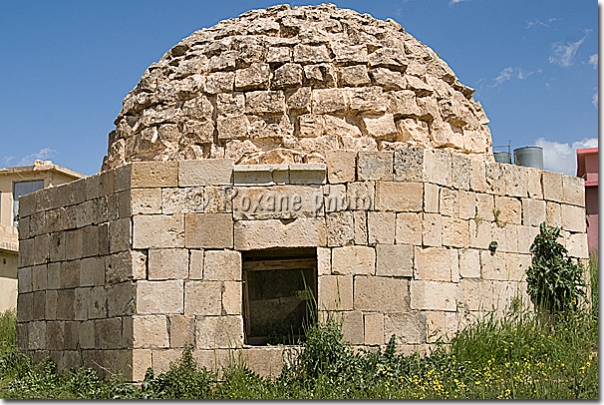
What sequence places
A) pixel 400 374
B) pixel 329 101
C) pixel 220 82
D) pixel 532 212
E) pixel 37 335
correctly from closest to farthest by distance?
pixel 400 374
pixel 329 101
pixel 220 82
pixel 532 212
pixel 37 335

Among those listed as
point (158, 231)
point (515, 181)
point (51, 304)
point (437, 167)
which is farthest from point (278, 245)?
point (51, 304)

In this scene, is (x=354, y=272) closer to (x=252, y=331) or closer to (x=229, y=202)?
(x=229, y=202)

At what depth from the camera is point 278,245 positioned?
7457mm

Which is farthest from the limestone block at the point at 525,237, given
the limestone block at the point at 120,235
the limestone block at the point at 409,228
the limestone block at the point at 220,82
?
the limestone block at the point at 120,235

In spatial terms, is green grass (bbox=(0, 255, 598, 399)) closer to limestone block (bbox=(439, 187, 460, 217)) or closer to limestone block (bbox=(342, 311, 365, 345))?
limestone block (bbox=(342, 311, 365, 345))

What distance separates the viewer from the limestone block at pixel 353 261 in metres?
7.40

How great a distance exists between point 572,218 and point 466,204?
1836mm

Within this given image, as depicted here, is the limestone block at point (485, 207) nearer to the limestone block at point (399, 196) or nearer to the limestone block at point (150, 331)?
the limestone block at point (399, 196)

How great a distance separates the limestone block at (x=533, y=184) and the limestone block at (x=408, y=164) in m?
1.67

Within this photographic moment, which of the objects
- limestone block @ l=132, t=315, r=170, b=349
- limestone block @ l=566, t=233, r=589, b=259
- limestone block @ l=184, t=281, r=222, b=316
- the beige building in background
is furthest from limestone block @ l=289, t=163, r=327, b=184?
the beige building in background

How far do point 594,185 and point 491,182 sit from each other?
29.9ft

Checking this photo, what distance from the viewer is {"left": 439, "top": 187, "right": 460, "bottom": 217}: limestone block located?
7754mm

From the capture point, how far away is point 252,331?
9133mm

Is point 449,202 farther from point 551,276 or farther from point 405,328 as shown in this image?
point 551,276
